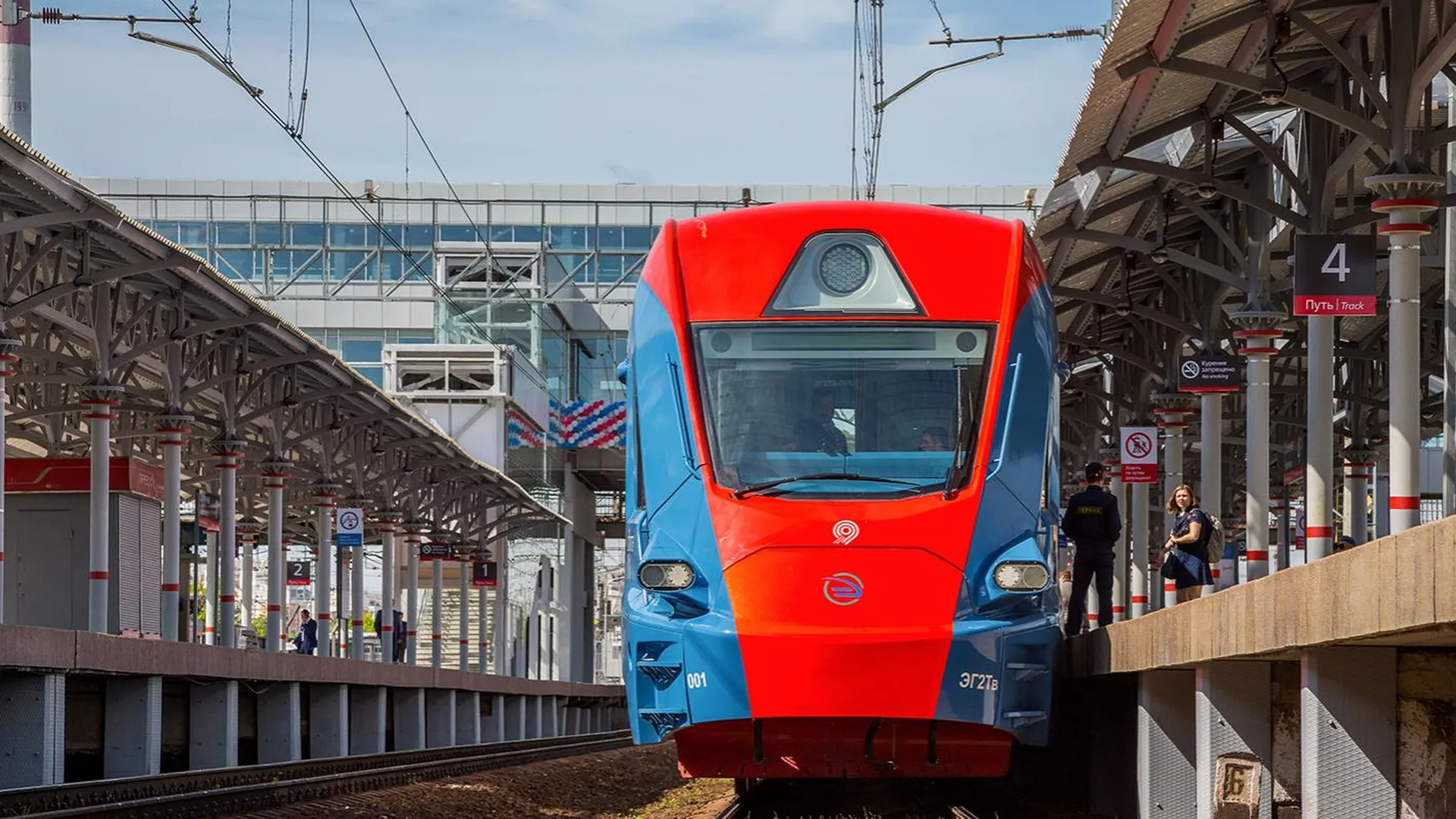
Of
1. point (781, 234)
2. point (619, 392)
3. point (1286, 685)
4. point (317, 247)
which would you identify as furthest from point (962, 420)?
point (619, 392)

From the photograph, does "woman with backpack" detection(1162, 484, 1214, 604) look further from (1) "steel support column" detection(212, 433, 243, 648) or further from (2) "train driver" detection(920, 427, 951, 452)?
(1) "steel support column" detection(212, 433, 243, 648)

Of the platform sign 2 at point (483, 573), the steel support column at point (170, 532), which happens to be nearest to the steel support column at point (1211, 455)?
the steel support column at point (170, 532)

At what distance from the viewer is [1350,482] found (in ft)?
137

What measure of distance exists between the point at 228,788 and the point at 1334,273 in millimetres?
9781

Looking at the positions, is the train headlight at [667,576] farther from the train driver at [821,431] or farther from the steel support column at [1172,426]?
the steel support column at [1172,426]

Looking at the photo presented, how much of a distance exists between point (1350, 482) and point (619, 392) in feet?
118

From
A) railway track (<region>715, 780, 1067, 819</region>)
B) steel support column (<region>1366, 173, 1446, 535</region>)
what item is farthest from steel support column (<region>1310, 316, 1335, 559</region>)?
railway track (<region>715, 780, 1067, 819</region>)

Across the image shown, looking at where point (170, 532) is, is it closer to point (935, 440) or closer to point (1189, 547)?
point (1189, 547)

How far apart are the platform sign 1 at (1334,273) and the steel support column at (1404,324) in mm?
618

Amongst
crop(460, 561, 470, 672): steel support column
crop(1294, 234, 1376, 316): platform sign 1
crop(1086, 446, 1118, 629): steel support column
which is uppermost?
crop(1294, 234, 1376, 316): platform sign 1

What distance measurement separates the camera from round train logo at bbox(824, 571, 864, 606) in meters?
12.0

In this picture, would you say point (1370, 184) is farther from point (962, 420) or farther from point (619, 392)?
point (619, 392)

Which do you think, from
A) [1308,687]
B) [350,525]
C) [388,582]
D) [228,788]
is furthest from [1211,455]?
[388,582]

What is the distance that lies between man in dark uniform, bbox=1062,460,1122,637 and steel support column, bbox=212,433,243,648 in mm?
17165
